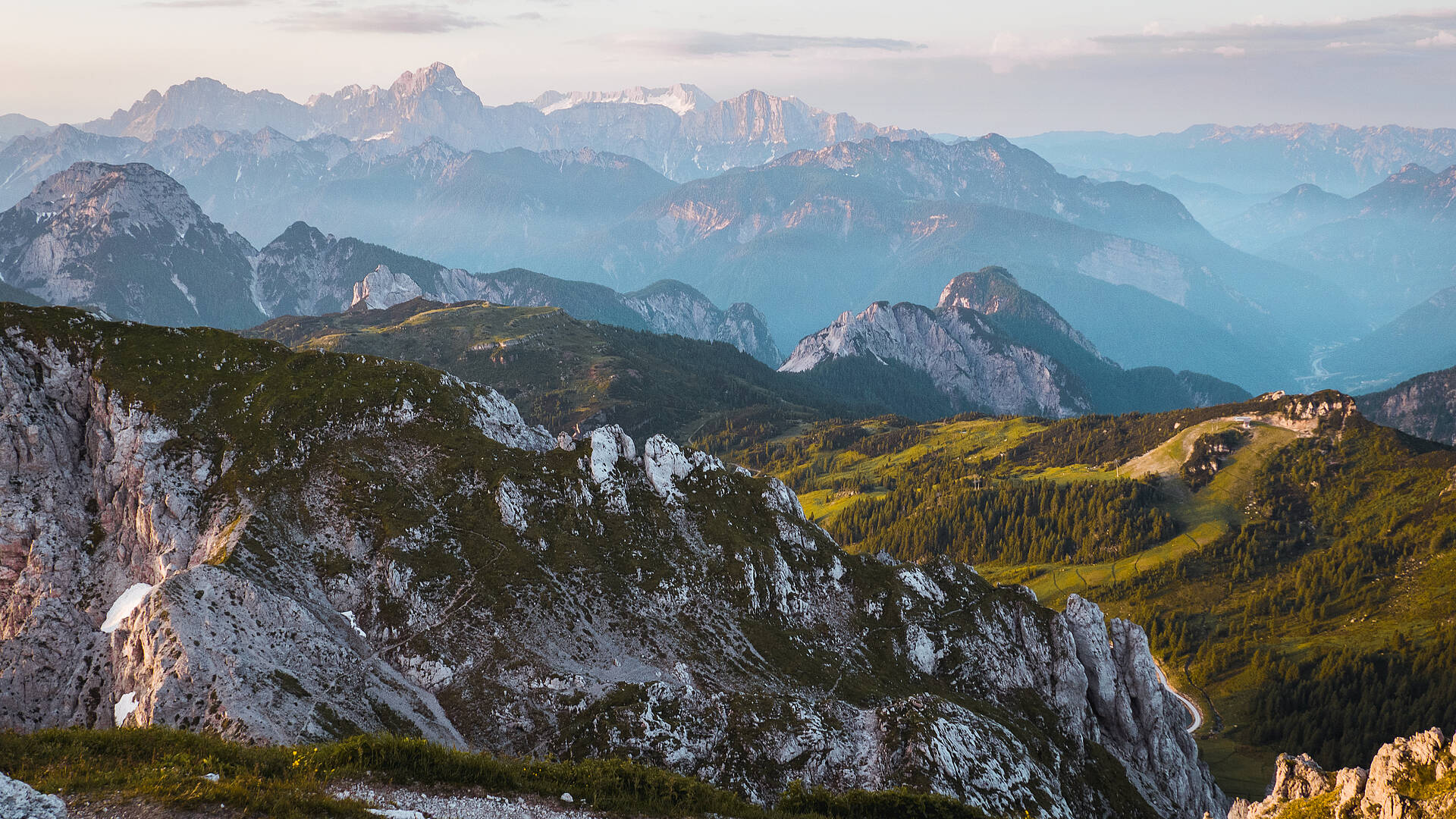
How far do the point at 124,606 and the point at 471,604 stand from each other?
26.6m

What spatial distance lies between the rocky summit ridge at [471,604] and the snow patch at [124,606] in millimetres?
416

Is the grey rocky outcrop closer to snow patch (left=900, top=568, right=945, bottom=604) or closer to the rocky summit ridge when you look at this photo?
the rocky summit ridge

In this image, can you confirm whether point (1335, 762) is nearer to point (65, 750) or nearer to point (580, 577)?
point (580, 577)

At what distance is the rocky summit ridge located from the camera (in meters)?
59.4

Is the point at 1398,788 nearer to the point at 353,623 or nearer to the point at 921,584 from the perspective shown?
the point at 921,584

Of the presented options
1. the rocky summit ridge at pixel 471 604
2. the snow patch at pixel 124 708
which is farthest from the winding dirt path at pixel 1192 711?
the snow patch at pixel 124 708

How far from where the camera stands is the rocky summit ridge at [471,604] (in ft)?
195

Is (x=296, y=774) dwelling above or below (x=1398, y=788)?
above

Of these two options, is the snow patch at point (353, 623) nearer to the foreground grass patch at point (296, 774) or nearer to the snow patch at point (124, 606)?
the snow patch at point (124, 606)

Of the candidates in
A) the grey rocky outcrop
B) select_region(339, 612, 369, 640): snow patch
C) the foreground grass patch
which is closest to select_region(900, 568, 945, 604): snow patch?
the grey rocky outcrop

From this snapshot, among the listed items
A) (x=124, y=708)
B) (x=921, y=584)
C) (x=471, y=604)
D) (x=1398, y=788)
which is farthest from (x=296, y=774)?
(x=921, y=584)

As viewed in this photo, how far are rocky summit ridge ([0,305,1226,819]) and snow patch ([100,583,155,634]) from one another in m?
0.42

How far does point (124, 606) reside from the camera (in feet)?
215

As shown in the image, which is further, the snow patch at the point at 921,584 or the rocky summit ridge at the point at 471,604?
the snow patch at the point at 921,584
